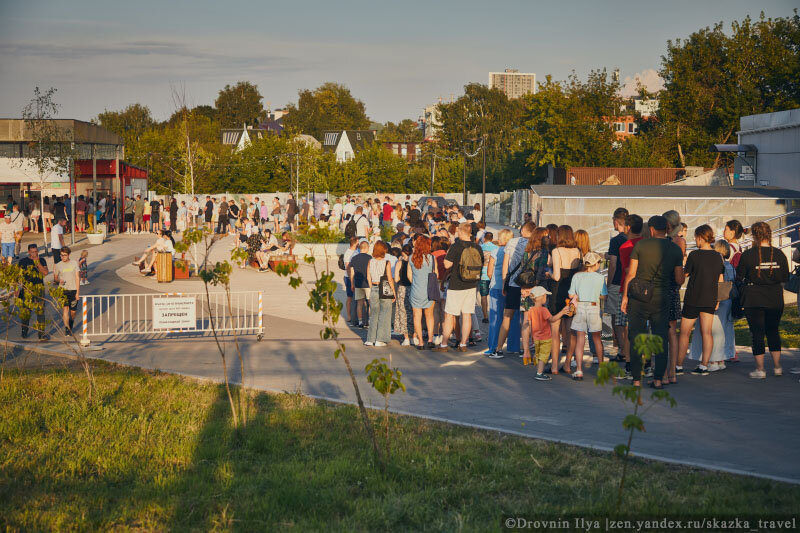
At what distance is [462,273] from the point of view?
37.9ft

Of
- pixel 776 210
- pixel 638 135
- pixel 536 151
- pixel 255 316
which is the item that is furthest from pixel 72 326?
pixel 638 135

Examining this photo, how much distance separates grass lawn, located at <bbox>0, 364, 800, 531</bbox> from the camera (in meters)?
5.61

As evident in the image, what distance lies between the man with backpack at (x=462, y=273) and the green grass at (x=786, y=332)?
4.58 meters

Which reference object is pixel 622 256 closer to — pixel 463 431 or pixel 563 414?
pixel 563 414

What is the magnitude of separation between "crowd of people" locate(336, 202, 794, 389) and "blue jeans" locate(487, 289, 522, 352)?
16 millimetres

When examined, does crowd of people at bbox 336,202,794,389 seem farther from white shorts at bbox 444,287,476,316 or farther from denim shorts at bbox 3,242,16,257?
denim shorts at bbox 3,242,16,257

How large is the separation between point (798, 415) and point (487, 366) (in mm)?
4115

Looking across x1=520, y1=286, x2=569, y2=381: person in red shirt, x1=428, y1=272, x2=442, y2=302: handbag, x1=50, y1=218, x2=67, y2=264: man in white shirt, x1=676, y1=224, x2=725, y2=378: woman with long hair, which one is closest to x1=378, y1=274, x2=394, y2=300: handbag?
x1=428, y1=272, x2=442, y2=302: handbag

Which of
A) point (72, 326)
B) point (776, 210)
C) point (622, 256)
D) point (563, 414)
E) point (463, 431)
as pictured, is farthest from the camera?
point (776, 210)

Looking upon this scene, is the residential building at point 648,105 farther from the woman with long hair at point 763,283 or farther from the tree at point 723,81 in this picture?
the woman with long hair at point 763,283

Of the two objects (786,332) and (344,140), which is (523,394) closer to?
(786,332)

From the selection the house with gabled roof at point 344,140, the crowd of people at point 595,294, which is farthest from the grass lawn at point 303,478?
the house with gabled roof at point 344,140

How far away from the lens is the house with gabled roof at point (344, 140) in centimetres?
11031

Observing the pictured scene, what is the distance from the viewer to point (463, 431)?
769cm
